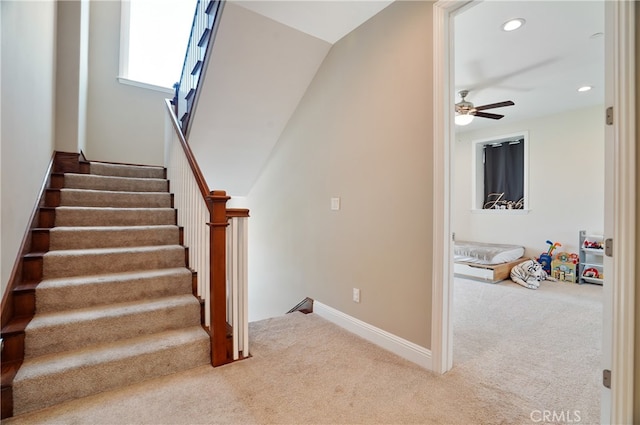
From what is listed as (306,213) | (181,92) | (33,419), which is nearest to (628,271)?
(306,213)

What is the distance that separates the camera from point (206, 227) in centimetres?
225

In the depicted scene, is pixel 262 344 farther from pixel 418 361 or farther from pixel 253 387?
pixel 418 361

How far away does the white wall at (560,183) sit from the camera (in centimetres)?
459

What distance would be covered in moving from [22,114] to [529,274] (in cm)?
593

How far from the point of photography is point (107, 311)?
6.81 ft

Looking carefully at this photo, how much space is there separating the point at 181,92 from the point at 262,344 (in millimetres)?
3420

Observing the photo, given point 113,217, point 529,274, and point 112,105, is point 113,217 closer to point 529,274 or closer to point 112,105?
point 112,105

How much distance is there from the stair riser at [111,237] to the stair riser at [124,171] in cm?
125

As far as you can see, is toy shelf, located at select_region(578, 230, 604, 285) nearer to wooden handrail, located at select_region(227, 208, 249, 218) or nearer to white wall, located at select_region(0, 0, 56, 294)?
wooden handrail, located at select_region(227, 208, 249, 218)

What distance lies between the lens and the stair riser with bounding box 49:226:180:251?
2439 millimetres

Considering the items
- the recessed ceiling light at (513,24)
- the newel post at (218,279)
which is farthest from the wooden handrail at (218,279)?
the recessed ceiling light at (513,24)

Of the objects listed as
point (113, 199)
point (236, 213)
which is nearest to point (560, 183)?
point (236, 213)

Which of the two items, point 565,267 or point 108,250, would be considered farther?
point 565,267

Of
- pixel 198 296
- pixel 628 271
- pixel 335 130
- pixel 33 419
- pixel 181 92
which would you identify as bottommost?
pixel 33 419
